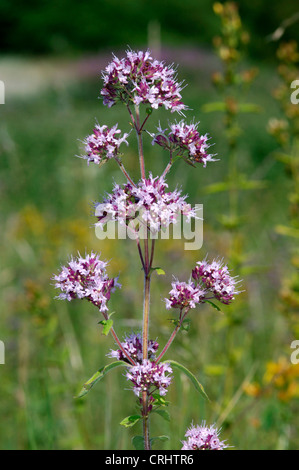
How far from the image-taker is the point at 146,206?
129 centimetres

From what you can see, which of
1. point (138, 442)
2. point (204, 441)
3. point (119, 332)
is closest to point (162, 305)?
point (119, 332)

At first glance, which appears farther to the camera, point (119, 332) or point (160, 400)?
point (119, 332)

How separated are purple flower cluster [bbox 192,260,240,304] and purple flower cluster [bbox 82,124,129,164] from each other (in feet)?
1.07

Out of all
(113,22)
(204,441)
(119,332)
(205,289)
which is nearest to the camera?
(204,441)

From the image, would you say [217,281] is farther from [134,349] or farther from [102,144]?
[102,144]

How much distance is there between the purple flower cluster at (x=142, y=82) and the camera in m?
1.33

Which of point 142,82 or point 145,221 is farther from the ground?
point 142,82

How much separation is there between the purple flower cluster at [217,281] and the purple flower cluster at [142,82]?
368mm

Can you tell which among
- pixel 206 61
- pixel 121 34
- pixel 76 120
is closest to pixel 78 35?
pixel 121 34

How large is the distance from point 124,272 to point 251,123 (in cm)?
705

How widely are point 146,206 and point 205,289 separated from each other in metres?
0.24

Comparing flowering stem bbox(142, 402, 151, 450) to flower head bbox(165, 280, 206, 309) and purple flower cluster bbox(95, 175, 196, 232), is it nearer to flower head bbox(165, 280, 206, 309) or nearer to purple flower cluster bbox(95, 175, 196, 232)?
flower head bbox(165, 280, 206, 309)

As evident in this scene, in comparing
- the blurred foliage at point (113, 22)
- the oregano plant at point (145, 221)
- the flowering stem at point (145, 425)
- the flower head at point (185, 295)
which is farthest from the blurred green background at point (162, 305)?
the blurred foliage at point (113, 22)

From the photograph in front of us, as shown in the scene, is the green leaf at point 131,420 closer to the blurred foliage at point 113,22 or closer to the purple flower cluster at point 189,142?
the purple flower cluster at point 189,142
